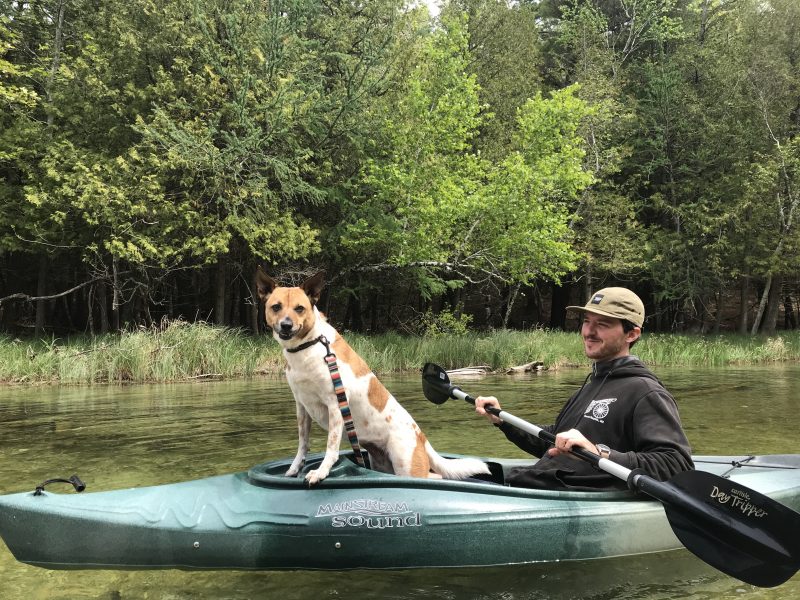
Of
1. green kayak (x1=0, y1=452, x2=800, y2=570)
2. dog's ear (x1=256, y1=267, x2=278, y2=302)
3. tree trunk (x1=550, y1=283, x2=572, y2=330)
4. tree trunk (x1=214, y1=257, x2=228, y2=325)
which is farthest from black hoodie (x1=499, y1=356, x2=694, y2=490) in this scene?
tree trunk (x1=550, y1=283, x2=572, y2=330)

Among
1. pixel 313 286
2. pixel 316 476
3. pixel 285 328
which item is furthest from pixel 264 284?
pixel 316 476

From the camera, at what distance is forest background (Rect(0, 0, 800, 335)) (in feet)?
56.1

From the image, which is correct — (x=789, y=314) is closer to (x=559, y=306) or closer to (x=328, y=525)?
(x=559, y=306)

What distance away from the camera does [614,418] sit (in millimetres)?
3609

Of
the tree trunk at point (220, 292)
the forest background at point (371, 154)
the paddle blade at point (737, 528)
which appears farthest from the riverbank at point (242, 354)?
the paddle blade at point (737, 528)

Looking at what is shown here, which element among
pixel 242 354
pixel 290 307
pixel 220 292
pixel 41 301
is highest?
pixel 290 307

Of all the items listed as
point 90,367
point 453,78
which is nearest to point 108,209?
point 90,367

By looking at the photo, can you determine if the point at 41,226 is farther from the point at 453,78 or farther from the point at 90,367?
the point at 453,78

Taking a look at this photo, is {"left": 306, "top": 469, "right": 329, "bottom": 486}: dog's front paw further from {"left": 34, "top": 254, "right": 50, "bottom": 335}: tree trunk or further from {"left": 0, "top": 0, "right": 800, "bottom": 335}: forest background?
{"left": 34, "top": 254, "right": 50, "bottom": 335}: tree trunk

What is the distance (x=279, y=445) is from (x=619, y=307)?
441 centimetres

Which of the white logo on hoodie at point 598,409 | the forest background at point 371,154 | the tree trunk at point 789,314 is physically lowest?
the tree trunk at point 789,314

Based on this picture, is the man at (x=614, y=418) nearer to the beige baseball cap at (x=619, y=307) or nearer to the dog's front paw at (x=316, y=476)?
the beige baseball cap at (x=619, y=307)

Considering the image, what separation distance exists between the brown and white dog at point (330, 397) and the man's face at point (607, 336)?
3.73 ft

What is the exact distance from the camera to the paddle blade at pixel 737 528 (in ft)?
10.0
